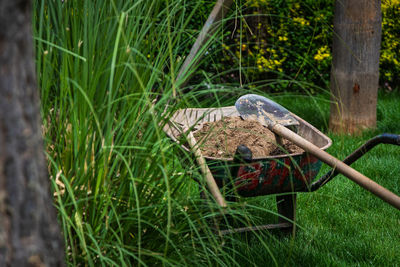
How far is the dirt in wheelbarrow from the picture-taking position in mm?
2393

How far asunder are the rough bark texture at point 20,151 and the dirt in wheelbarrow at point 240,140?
1.30 m

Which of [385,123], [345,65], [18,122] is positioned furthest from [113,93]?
[385,123]

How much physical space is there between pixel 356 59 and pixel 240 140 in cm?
243

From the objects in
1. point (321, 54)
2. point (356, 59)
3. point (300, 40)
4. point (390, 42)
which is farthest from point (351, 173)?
point (390, 42)

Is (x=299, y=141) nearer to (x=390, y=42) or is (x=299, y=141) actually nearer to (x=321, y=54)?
(x=321, y=54)

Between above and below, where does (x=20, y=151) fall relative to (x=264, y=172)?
above

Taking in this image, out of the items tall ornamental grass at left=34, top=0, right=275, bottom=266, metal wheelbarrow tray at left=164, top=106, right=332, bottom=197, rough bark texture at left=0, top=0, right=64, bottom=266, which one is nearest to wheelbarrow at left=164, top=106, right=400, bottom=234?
metal wheelbarrow tray at left=164, top=106, right=332, bottom=197

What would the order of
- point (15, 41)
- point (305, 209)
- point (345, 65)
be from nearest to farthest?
point (15, 41) < point (305, 209) < point (345, 65)

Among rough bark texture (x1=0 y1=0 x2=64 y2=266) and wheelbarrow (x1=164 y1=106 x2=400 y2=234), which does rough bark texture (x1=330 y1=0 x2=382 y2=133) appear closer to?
wheelbarrow (x1=164 y1=106 x2=400 y2=234)

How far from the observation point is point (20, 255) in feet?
3.56

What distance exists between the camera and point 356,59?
177 inches

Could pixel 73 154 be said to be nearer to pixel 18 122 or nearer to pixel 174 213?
pixel 174 213

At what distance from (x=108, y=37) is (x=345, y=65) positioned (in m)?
3.29

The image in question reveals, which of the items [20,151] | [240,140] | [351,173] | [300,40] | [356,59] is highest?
[20,151]
